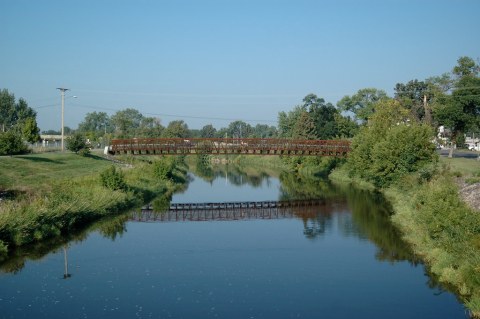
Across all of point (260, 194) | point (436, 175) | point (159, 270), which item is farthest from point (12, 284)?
point (260, 194)

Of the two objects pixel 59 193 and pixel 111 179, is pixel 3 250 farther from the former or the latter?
pixel 111 179

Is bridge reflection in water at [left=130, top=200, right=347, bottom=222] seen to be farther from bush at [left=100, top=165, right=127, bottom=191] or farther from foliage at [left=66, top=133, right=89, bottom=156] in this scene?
foliage at [left=66, top=133, right=89, bottom=156]

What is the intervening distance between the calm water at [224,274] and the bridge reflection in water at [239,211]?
298 centimetres

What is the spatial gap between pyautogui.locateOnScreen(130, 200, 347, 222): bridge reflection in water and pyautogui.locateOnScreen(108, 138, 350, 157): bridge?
36.5 ft

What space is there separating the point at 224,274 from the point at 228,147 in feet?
135

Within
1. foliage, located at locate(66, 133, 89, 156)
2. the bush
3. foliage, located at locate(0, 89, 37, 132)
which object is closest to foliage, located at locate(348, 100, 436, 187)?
the bush

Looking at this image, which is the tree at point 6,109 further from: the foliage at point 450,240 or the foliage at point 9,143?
the foliage at point 450,240

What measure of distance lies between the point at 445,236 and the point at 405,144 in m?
32.5

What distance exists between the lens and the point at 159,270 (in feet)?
100

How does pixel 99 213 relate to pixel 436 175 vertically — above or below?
below

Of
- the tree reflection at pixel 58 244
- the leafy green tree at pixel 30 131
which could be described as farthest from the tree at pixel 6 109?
the tree reflection at pixel 58 244

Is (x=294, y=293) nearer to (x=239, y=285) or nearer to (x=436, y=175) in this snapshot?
(x=239, y=285)

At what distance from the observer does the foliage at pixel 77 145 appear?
75.0 m

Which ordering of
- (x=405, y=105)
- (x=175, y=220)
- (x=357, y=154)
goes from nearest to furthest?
1. (x=175, y=220)
2. (x=357, y=154)
3. (x=405, y=105)
